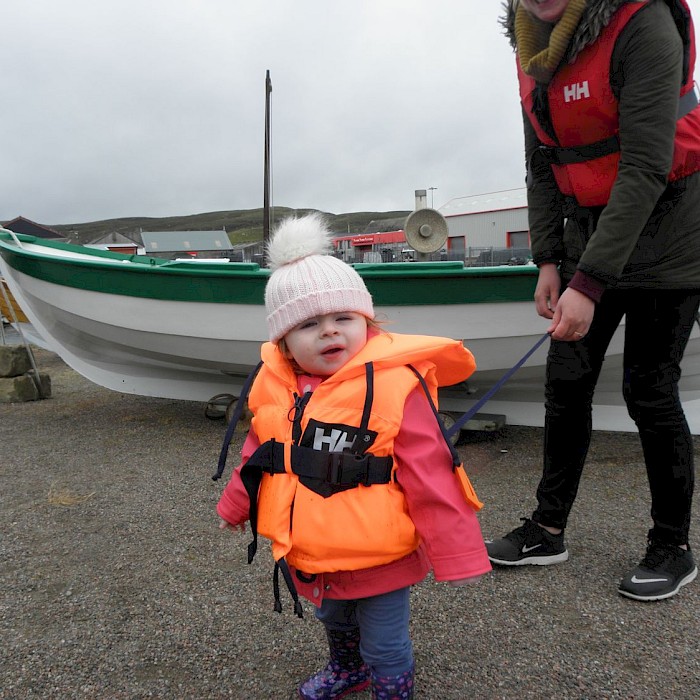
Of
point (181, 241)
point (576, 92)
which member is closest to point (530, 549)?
point (576, 92)

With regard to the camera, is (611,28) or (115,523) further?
(115,523)

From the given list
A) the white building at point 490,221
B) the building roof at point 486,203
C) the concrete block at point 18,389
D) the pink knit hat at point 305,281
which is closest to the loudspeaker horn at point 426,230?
the pink knit hat at point 305,281

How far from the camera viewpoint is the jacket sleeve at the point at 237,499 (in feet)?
4.81

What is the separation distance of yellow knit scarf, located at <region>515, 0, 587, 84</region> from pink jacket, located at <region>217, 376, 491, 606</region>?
3.51ft

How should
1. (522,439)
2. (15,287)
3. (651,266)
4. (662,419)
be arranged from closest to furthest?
(651,266), (662,419), (522,439), (15,287)

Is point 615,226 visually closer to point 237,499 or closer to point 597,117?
point 597,117

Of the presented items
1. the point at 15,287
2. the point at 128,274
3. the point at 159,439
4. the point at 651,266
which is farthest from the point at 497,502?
the point at 15,287

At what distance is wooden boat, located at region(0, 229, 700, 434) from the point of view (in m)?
3.49

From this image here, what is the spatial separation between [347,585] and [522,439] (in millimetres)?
2738

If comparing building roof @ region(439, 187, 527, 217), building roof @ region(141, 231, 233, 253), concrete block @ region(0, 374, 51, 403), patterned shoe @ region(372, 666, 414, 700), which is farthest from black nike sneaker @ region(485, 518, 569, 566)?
building roof @ region(141, 231, 233, 253)

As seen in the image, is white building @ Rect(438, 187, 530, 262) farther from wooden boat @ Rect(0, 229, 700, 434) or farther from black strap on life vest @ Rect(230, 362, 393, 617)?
black strap on life vest @ Rect(230, 362, 393, 617)

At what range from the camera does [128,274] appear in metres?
3.95

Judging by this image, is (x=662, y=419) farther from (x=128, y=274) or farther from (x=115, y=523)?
(x=128, y=274)

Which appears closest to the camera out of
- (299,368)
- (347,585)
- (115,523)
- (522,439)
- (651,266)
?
(347,585)
